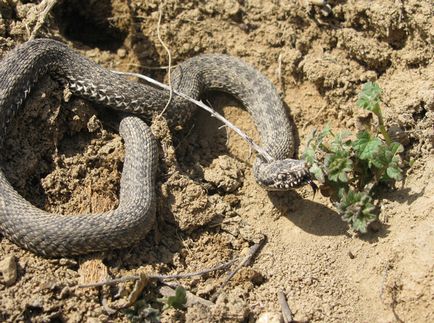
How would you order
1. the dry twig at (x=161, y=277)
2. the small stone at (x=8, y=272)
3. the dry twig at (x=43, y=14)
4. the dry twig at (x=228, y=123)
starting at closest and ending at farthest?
1. the small stone at (x=8, y=272)
2. the dry twig at (x=161, y=277)
3. the dry twig at (x=228, y=123)
4. the dry twig at (x=43, y=14)

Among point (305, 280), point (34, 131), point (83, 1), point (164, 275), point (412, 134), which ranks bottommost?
point (305, 280)

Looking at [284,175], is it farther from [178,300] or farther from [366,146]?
[178,300]

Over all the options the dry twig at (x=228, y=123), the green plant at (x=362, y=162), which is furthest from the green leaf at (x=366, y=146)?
the dry twig at (x=228, y=123)

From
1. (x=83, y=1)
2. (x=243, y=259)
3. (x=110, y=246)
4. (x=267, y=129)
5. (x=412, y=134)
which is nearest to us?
(x=110, y=246)

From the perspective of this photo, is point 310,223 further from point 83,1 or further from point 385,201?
point 83,1

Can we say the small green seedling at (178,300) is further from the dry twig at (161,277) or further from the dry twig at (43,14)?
the dry twig at (43,14)

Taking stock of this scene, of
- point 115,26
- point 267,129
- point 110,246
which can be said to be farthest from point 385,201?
point 115,26
